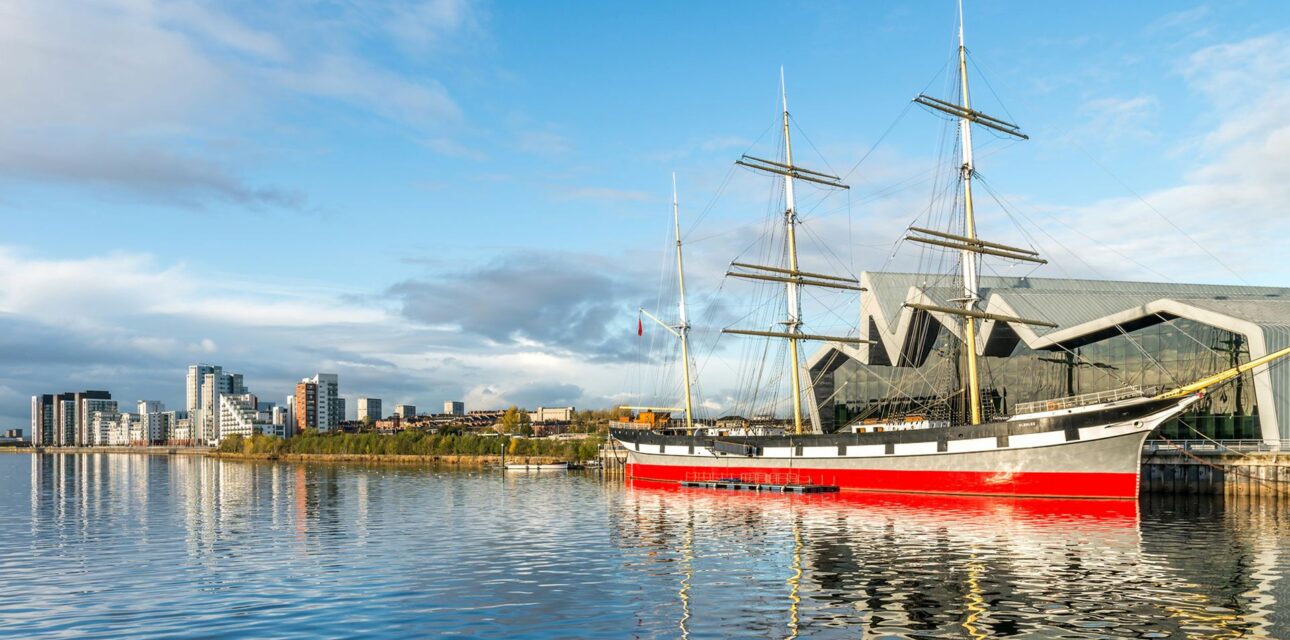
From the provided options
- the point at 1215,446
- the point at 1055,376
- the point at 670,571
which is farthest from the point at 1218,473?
A: the point at 670,571

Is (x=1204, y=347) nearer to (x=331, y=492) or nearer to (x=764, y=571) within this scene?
(x=764, y=571)

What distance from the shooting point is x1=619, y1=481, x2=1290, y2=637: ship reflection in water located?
70.5ft

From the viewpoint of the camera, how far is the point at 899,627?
21.1 meters

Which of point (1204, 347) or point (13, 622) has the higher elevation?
point (1204, 347)

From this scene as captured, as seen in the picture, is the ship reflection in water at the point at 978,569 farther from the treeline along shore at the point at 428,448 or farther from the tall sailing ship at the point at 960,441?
the treeline along shore at the point at 428,448


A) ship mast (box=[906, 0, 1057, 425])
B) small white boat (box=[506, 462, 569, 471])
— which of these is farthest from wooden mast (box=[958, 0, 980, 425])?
small white boat (box=[506, 462, 569, 471])

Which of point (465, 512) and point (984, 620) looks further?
point (465, 512)

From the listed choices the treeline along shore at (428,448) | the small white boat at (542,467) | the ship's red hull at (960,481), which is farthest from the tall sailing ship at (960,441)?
the treeline along shore at (428,448)

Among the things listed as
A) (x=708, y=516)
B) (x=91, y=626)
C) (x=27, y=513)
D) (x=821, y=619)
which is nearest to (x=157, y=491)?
(x=27, y=513)

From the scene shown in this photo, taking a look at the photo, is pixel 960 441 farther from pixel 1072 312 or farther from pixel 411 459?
pixel 411 459

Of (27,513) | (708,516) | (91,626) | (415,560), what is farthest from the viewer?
(27,513)

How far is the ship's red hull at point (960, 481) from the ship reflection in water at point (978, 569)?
46.4 inches

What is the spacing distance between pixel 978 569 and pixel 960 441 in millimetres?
27968

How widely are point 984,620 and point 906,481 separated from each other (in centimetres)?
3816
